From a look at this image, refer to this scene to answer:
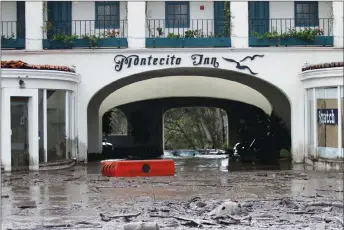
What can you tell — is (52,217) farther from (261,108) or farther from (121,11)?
(261,108)

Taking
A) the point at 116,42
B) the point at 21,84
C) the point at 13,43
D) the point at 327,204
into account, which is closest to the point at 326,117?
the point at 116,42

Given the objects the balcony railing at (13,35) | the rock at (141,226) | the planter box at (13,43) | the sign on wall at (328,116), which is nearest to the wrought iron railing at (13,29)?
the balcony railing at (13,35)

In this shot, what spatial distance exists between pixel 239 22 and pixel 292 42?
6.75 ft

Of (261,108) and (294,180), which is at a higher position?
(261,108)

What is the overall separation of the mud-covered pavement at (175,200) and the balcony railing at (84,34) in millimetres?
6066

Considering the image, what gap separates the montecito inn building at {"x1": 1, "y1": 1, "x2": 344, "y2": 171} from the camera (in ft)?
63.3

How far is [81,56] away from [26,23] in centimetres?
242

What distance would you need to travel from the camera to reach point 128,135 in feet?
109

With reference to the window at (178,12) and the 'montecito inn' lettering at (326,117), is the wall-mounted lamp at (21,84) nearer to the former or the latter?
the window at (178,12)

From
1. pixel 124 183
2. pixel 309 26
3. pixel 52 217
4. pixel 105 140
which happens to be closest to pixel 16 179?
pixel 124 183

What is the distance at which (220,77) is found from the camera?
25.9m

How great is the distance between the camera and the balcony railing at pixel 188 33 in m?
22.8

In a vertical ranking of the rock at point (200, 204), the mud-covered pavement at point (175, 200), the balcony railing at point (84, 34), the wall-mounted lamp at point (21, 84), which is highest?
the balcony railing at point (84, 34)

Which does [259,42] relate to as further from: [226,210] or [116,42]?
[226,210]
